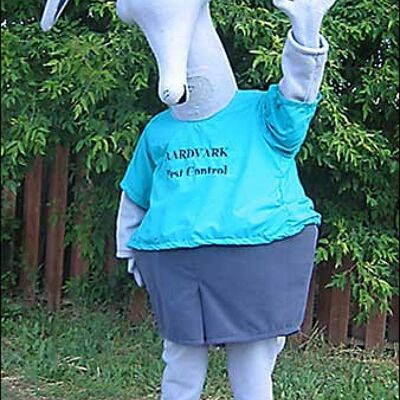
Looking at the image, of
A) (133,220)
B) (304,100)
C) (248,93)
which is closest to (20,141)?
(133,220)

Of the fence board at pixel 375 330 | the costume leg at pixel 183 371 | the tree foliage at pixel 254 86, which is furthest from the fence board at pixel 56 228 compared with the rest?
the costume leg at pixel 183 371

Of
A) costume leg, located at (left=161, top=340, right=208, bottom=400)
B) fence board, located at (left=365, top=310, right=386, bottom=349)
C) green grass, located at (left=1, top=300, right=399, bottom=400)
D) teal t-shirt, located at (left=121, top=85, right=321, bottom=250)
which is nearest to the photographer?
teal t-shirt, located at (left=121, top=85, right=321, bottom=250)

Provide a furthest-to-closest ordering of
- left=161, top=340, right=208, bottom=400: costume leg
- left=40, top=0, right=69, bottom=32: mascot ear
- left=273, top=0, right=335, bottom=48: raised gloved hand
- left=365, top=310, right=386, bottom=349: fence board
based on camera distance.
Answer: left=365, top=310, right=386, bottom=349: fence board
left=40, top=0, right=69, bottom=32: mascot ear
left=161, top=340, right=208, bottom=400: costume leg
left=273, top=0, right=335, bottom=48: raised gloved hand

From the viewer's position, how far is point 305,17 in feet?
5.82

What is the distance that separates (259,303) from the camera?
192 cm

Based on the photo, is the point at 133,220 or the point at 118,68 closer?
the point at 133,220

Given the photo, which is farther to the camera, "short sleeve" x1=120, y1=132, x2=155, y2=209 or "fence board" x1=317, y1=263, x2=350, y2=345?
"fence board" x1=317, y1=263, x2=350, y2=345

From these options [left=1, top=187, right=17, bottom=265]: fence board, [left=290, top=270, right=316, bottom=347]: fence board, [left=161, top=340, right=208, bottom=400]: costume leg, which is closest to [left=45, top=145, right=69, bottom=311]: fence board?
[left=1, top=187, right=17, bottom=265]: fence board

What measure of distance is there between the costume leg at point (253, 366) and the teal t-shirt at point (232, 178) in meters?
0.25

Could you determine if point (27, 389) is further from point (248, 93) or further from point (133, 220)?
point (248, 93)

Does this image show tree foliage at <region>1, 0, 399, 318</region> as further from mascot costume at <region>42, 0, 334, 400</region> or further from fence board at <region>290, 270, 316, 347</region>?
mascot costume at <region>42, 0, 334, 400</region>

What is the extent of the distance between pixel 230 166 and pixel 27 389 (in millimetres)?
1505

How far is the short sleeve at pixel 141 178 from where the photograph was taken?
204 centimetres

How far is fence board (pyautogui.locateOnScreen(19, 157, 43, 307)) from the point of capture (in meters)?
3.91
